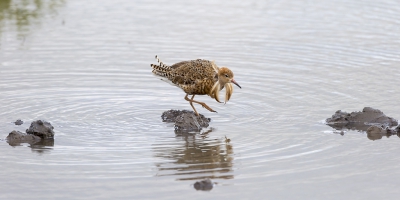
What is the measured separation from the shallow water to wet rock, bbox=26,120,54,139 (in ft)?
0.54

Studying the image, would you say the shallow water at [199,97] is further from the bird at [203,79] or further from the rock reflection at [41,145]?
the bird at [203,79]

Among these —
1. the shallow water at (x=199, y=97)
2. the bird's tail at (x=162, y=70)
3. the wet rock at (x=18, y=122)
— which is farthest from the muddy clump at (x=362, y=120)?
the wet rock at (x=18, y=122)

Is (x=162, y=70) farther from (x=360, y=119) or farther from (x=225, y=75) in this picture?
(x=360, y=119)

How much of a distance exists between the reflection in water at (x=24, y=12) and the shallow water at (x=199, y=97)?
6cm

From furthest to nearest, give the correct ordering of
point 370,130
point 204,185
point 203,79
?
1. point 203,79
2. point 370,130
3. point 204,185

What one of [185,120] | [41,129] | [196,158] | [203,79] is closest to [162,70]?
[203,79]

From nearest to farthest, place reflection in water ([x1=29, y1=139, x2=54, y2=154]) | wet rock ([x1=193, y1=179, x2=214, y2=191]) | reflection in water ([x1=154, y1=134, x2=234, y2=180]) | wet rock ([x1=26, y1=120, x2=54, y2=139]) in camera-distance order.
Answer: wet rock ([x1=193, y1=179, x2=214, y2=191]), reflection in water ([x1=154, y1=134, x2=234, y2=180]), reflection in water ([x1=29, y1=139, x2=54, y2=154]), wet rock ([x1=26, y1=120, x2=54, y2=139])

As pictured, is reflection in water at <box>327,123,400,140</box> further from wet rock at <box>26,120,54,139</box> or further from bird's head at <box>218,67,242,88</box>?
wet rock at <box>26,120,54,139</box>

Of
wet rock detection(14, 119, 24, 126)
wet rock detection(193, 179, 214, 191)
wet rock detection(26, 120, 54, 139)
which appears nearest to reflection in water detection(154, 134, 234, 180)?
wet rock detection(193, 179, 214, 191)

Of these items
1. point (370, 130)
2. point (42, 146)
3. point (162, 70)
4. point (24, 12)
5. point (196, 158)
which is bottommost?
point (42, 146)

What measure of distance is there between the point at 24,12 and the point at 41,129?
9.43 m

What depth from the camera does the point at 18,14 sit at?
63.4 ft

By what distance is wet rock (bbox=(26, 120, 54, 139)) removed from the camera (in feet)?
35.7

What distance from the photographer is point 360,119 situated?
11734 mm
